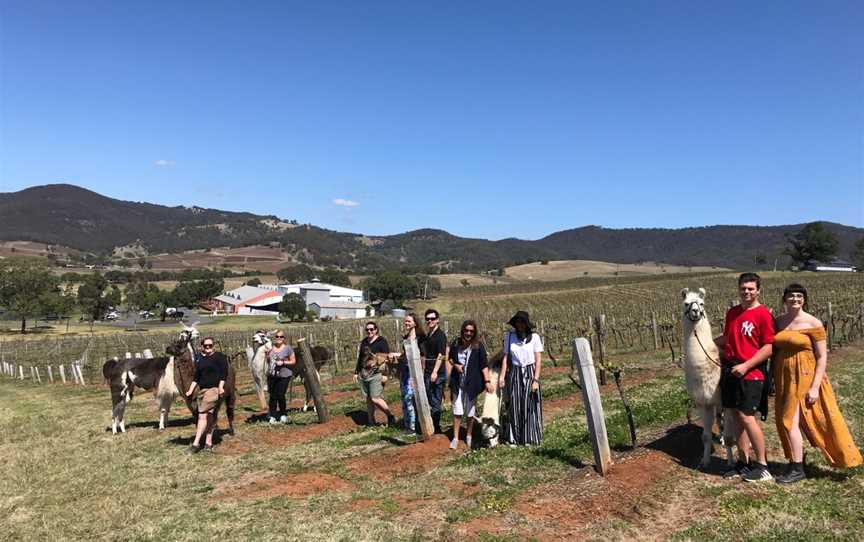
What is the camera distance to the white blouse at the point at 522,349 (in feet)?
27.5

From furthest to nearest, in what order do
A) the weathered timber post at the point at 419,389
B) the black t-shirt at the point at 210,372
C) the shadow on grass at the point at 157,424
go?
the shadow on grass at the point at 157,424
the black t-shirt at the point at 210,372
the weathered timber post at the point at 419,389

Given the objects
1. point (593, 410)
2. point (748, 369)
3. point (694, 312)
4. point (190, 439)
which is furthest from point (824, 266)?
point (190, 439)

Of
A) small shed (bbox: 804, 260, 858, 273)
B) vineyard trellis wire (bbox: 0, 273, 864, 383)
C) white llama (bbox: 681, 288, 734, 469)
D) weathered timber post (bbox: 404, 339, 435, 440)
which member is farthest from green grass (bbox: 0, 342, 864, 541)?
small shed (bbox: 804, 260, 858, 273)

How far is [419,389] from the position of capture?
924 cm

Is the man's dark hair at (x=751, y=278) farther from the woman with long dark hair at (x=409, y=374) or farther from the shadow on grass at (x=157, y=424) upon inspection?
the shadow on grass at (x=157, y=424)

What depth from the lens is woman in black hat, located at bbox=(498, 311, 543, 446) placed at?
27.5ft

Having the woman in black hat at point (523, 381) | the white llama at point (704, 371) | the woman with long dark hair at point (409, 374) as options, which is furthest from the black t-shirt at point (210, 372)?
the white llama at point (704, 371)

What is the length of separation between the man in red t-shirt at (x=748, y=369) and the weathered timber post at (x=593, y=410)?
53.3 inches

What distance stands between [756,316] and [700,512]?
2.18m

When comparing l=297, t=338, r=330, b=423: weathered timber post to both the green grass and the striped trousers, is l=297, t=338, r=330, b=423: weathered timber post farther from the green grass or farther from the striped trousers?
the striped trousers

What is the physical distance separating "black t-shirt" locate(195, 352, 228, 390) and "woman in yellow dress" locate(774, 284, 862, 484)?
27.5 ft

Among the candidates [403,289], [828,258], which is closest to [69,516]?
[403,289]

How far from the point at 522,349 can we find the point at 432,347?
6.01 feet

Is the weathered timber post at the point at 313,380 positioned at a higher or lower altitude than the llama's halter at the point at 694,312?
lower
